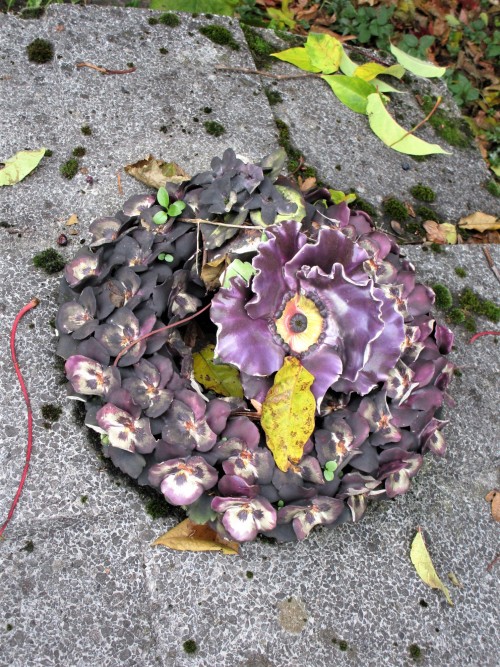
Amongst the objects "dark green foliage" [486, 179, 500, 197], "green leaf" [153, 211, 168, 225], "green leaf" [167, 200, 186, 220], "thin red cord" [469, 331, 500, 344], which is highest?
"green leaf" [167, 200, 186, 220]

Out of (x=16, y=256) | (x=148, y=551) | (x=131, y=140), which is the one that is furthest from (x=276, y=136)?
(x=148, y=551)

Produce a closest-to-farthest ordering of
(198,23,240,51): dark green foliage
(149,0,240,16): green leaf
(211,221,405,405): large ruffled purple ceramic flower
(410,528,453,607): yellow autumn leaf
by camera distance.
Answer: (211,221,405,405): large ruffled purple ceramic flower → (410,528,453,607): yellow autumn leaf → (198,23,240,51): dark green foliage → (149,0,240,16): green leaf

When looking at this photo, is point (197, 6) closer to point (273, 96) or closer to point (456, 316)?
point (273, 96)

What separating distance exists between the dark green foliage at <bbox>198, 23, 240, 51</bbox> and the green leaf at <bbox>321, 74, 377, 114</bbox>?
32 centimetres

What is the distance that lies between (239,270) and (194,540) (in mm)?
593

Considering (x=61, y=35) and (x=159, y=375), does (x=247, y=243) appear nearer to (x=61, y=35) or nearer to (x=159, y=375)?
(x=159, y=375)

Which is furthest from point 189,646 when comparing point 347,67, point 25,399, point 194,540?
point 347,67

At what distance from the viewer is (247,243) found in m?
1.39

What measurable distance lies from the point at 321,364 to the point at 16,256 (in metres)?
0.84

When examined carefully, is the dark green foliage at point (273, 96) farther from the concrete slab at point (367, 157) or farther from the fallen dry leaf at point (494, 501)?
the fallen dry leaf at point (494, 501)

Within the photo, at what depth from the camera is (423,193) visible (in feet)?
6.75

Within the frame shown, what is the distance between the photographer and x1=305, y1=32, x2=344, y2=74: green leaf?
2.16 m

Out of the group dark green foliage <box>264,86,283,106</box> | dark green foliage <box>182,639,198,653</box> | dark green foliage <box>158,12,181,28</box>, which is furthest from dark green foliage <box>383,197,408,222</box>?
dark green foliage <box>182,639,198,653</box>

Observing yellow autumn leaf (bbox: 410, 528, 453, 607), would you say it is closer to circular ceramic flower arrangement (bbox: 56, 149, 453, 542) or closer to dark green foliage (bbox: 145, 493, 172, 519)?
circular ceramic flower arrangement (bbox: 56, 149, 453, 542)
